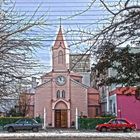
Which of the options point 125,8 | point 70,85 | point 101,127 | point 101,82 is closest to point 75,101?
point 70,85

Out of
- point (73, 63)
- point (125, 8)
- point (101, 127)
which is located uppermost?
point (125, 8)

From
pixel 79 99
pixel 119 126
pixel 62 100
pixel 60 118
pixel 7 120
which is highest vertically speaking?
pixel 79 99

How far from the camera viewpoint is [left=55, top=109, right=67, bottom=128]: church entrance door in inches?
2761

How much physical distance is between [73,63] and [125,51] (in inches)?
87.4

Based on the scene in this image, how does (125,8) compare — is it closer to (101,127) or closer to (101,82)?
(101,82)

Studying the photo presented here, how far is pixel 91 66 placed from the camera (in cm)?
1514

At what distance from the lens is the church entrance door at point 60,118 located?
70.1m

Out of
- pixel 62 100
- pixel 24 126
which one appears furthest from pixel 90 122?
pixel 62 100

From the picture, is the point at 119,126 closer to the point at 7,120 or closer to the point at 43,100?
the point at 7,120

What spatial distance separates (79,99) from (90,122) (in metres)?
14.7

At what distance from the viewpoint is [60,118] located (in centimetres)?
7094

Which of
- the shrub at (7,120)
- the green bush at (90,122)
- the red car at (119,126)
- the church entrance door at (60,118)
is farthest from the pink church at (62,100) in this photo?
the red car at (119,126)

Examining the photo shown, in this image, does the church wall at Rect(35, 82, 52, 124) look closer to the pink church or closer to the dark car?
→ the pink church

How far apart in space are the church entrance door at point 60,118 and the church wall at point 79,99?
1485mm
